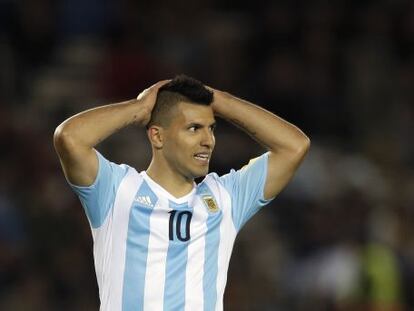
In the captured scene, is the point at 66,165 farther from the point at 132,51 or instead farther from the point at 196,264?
the point at 132,51

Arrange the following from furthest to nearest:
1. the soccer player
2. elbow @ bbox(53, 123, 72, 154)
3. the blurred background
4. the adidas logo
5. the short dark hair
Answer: the blurred background → the short dark hair → the adidas logo → the soccer player → elbow @ bbox(53, 123, 72, 154)

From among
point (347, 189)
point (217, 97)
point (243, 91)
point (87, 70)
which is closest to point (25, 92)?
point (87, 70)

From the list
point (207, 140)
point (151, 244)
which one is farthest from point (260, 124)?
point (151, 244)

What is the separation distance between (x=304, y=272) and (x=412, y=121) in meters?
2.45

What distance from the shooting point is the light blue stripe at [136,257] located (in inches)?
222

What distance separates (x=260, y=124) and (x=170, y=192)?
54 centimetres

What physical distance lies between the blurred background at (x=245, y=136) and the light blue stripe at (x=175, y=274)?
4025mm

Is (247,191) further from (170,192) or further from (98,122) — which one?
(98,122)

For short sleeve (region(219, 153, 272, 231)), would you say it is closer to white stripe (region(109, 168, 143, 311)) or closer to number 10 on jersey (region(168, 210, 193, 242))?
number 10 on jersey (region(168, 210, 193, 242))

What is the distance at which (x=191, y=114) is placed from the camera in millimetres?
5828

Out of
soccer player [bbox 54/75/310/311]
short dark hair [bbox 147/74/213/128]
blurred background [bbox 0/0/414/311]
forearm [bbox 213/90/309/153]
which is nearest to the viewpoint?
soccer player [bbox 54/75/310/311]

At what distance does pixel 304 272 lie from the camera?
411 inches

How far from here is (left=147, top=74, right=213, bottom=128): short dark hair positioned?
585cm

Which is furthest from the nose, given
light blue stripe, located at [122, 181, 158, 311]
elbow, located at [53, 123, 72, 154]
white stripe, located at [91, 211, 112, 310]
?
elbow, located at [53, 123, 72, 154]
